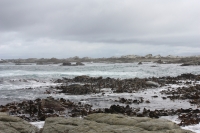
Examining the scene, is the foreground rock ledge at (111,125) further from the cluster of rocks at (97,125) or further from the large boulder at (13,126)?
the large boulder at (13,126)

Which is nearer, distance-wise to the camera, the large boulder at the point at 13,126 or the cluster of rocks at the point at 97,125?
the cluster of rocks at the point at 97,125

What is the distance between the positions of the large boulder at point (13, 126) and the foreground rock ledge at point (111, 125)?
51 cm

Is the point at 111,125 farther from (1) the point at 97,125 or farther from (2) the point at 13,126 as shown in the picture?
(2) the point at 13,126

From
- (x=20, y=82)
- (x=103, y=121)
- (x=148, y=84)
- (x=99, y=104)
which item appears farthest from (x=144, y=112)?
(x=20, y=82)

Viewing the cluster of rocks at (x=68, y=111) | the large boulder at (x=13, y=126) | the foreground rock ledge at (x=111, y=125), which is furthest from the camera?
the cluster of rocks at (x=68, y=111)

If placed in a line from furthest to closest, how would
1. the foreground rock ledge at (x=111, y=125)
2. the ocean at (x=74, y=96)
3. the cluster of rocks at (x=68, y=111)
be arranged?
the ocean at (x=74, y=96) → the cluster of rocks at (x=68, y=111) → the foreground rock ledge at (x=111, y=125)

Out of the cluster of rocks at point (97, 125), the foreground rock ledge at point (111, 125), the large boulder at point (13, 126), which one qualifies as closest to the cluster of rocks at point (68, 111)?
the large boulder at point (13, 126)

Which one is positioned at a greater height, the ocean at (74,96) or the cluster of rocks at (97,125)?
the cluster of rocks at (97,125)

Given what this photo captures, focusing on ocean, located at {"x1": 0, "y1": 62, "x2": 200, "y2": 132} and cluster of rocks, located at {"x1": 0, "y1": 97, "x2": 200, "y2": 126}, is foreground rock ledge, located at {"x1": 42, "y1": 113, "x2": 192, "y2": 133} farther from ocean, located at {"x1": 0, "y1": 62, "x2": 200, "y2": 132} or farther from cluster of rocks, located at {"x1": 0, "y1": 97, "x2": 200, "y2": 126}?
cluster of rocks, located at {"x1": 0, "y1": 97, "x2": 200, "y2": 126}

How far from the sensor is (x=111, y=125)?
21.9 ft

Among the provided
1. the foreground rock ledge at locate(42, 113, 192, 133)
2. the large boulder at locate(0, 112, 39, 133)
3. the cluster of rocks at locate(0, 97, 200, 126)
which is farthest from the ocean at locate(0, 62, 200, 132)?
the large boulder at locate(0, 112, 39, 133)

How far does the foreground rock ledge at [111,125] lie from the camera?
6281 millimetres

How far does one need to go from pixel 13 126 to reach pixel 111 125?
277 centimetres

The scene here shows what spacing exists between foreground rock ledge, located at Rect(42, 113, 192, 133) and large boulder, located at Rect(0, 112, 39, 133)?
0.51 m
